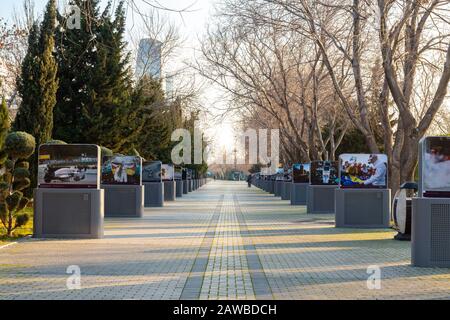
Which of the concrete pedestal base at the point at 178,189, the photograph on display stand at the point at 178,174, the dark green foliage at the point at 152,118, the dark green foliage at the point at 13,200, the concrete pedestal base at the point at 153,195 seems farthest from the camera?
the photograph on display stand at the point at 178,174

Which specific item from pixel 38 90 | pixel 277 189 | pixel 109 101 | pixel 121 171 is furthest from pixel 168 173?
pixel 38 90

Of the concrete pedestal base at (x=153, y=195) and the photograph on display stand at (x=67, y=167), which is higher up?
the photograph on display stand at (x=67, y=167)

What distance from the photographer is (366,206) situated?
68.0 feet

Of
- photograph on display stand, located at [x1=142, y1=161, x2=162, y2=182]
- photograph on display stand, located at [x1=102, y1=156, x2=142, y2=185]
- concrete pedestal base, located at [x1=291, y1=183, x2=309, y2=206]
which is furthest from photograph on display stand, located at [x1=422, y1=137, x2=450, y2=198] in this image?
concrete pedestal base, located at [x1=291, y1=183, x2=309, y2=206]

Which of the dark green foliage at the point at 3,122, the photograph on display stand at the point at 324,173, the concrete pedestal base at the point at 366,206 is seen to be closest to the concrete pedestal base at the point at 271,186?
the photograph on display stand at the point at 324,173

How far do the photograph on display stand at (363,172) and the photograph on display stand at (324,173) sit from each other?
7067 millimetres

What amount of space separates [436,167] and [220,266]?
13.3 feet

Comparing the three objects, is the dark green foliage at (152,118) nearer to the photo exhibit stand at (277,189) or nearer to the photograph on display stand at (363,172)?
the photo exhibit stand at (277,189)

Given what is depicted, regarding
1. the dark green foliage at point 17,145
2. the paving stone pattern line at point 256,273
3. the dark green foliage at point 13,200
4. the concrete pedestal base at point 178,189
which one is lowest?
the paving stone pattern line at point 256,273

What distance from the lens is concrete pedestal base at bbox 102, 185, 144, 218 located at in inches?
1008

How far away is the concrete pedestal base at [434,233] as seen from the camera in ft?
39.6

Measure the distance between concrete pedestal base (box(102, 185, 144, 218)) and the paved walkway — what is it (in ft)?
18.6
